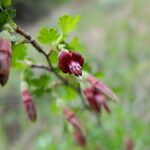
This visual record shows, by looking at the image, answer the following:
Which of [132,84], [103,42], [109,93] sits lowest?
[109,93]

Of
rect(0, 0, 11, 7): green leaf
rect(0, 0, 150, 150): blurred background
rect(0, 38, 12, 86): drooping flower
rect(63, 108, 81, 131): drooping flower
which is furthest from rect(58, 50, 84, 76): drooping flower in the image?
rect(0, 0, 150, 150): blurred background

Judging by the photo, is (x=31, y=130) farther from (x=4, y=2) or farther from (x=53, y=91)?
(x=4, y=2)

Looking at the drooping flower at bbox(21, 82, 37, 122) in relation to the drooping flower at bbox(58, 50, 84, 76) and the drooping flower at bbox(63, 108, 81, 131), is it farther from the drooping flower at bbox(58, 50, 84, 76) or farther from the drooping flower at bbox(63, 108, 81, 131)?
the drooping flower at bbox(58, 50, 84, 76)

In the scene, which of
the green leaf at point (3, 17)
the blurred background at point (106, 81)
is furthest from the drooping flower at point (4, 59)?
the blurred background at point (106, 81)

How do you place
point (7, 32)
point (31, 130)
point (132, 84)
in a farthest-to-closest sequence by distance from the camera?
point (31, 130) < point (132, 84) < point (7, 32)

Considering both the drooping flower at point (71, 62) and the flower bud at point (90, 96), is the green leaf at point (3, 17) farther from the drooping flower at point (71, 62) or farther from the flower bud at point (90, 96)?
the flower bud at point (90, 96)

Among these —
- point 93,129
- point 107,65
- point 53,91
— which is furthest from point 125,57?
point 53,91

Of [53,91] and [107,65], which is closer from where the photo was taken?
[53,91]
